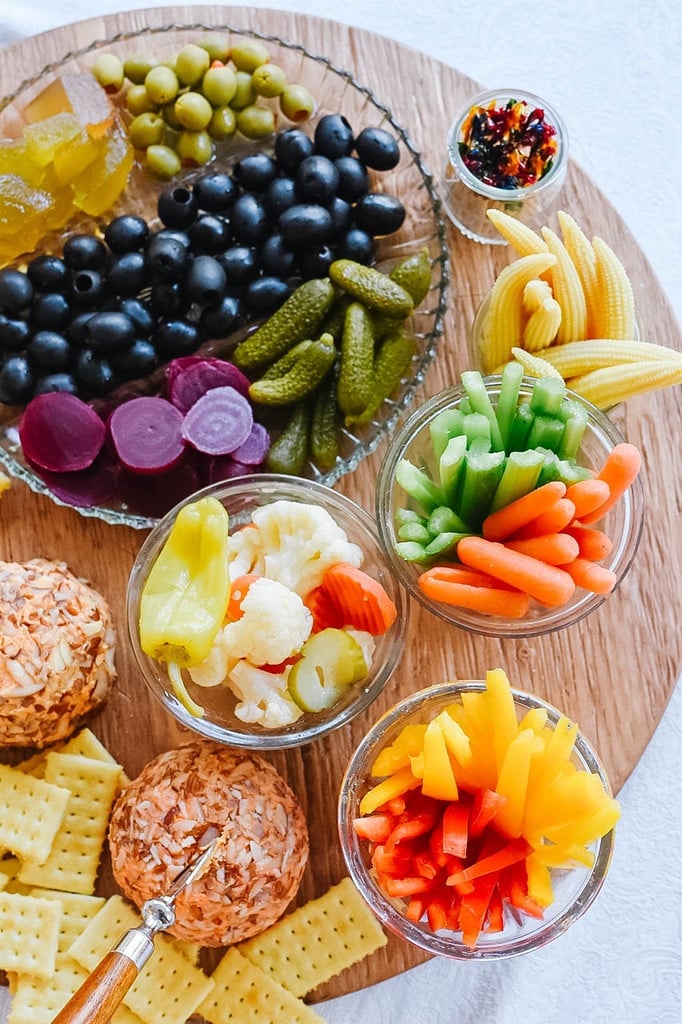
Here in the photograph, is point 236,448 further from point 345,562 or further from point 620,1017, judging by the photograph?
point 620,1017

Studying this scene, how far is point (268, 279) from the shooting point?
4.50 feet

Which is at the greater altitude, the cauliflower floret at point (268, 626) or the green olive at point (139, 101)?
the green olive at point (139, 101)

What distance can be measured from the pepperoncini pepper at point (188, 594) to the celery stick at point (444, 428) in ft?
0.90

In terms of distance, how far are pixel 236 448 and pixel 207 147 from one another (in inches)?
18.8

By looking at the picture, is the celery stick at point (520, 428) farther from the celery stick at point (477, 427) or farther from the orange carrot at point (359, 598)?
the orange carrot at point (359, 598)

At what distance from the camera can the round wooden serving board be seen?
4.43 ft

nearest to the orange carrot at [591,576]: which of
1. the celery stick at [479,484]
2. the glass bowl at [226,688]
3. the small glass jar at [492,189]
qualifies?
the celery stick at [479,484]

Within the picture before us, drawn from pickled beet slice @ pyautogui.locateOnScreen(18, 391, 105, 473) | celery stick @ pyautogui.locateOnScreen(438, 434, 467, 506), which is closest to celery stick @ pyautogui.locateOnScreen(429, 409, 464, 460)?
celery stick @ pyautogui.locateOnScreen(438, 434, 467, 506)

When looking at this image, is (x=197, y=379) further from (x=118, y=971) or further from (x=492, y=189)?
(x=118, y=971)

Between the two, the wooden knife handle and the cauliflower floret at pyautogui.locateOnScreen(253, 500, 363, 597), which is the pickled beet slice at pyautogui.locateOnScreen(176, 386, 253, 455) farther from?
the wooden knife handle

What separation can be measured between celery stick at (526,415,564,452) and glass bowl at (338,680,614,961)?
313 millimetres

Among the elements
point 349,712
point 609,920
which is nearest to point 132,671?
point 349,712

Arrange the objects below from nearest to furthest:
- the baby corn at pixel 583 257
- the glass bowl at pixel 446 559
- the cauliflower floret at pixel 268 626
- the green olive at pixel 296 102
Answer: the cauliflower floret at pixel 268 626 < the glass bowl at pixel 446 559 < the baby corn at pixel 583 257 < the green olive at pixel 296 102

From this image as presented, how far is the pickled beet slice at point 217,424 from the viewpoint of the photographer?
131 cm
